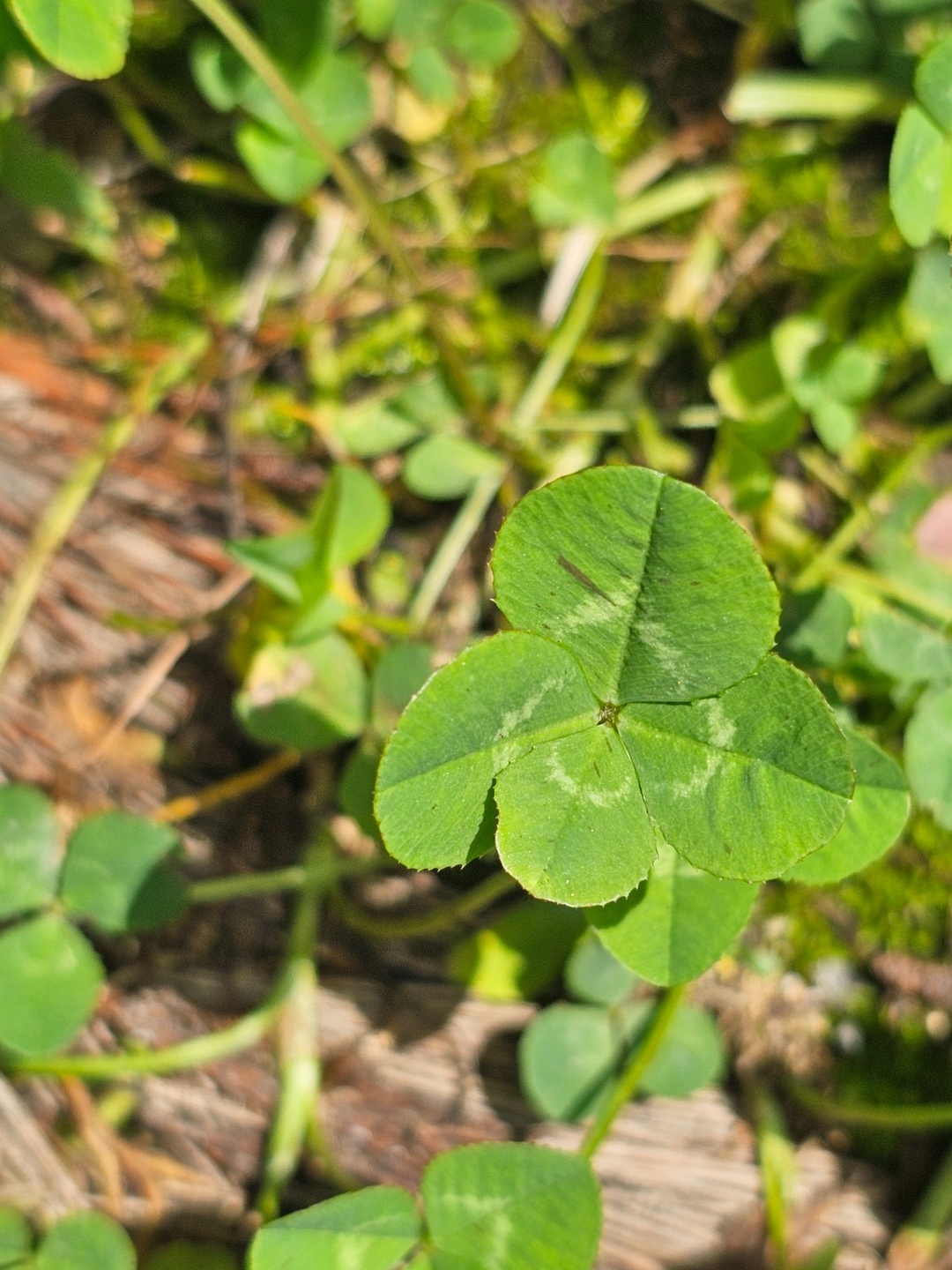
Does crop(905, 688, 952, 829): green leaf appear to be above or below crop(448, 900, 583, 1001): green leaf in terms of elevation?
above

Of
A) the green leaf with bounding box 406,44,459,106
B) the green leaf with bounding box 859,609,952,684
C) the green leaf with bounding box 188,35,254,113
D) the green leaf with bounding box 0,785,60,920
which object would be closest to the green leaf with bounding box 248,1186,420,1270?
the green leaf with bounding box 0,785,60,920

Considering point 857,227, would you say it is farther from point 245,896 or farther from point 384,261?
point 245,896

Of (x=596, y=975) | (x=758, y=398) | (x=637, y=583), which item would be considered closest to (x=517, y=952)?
(x=596, y=975)

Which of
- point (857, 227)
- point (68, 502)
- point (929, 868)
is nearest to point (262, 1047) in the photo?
point (68, 502)

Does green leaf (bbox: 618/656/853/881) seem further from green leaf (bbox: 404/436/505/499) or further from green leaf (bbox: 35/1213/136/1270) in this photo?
green leaf (bbox: 35/1213/136/1270)

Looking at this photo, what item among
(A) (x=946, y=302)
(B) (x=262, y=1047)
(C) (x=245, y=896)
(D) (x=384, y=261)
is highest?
(D) (x=384, y=261)

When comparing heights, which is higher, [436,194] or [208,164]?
[208,164]

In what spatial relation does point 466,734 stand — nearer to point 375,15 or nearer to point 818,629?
point 818,629
